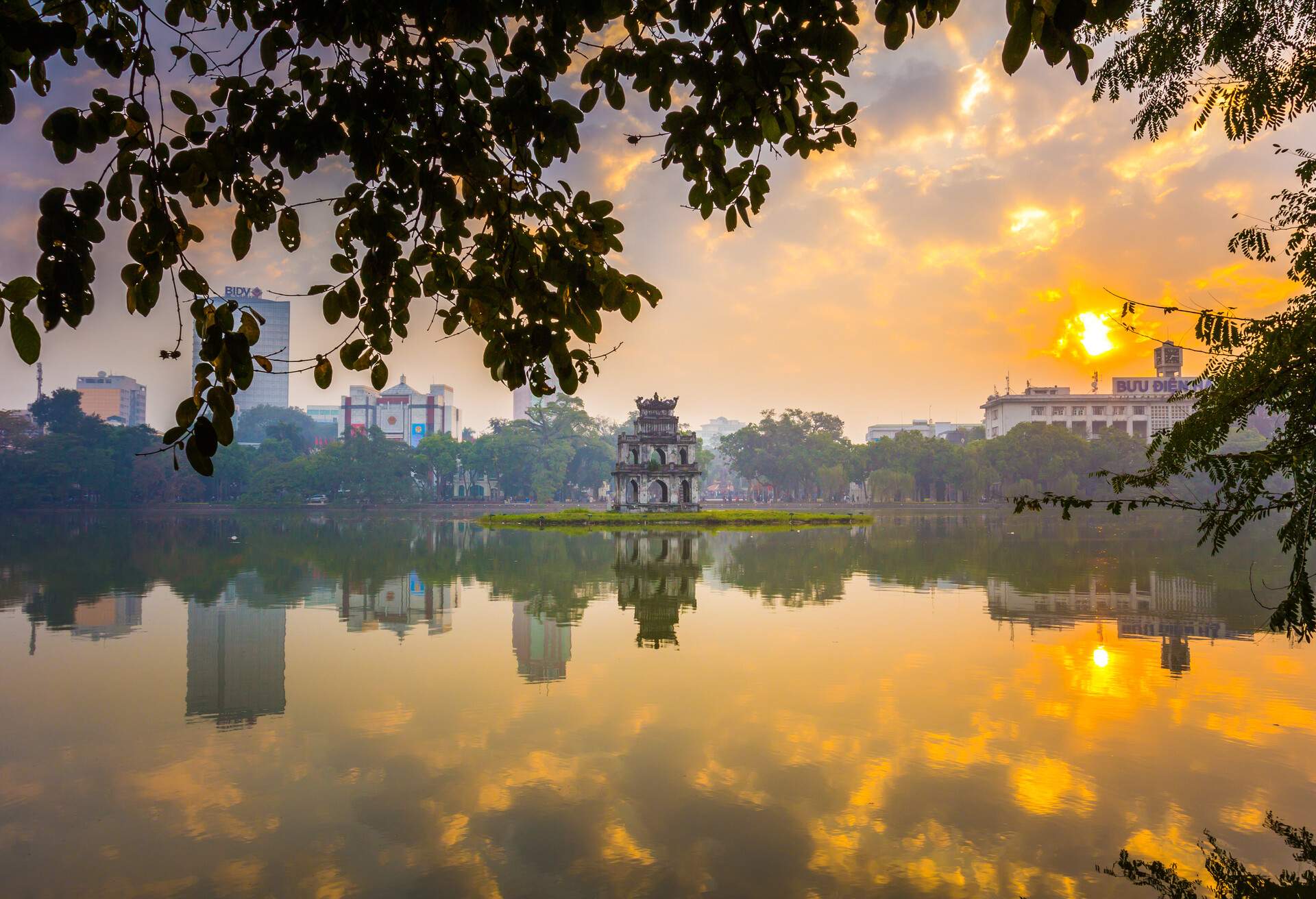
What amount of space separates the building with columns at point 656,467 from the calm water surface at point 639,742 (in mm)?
33825

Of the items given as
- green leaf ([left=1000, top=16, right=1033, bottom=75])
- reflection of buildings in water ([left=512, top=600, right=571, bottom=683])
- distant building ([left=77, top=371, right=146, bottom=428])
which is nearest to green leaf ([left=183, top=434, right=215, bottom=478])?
green leaf ([left=1000, top=16, right=1033, bottom=75])

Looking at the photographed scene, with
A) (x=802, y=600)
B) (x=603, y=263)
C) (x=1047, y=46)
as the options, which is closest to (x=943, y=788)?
(x=603, y=263)

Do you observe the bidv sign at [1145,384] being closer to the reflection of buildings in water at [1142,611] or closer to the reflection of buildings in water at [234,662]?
the reflection of buildings in water at [1142,611]

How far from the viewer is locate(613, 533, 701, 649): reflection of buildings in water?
13.0m

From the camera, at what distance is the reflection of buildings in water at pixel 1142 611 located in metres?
12.2

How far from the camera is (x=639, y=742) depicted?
741cm

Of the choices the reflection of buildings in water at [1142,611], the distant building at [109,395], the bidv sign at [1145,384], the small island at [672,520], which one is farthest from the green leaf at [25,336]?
the distant building at [109,395]

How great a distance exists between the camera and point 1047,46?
2.95 metres

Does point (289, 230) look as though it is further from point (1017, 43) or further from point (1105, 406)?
point (1105, 406)

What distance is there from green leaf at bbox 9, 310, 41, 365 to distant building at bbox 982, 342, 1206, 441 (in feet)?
356

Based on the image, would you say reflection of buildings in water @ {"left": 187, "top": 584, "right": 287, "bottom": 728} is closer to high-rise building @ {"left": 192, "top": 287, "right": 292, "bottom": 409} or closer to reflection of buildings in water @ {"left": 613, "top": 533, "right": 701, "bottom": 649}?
reflection of buildings in water @ {"left": 613, "top": 533, "right": 701, "bottom": 649}

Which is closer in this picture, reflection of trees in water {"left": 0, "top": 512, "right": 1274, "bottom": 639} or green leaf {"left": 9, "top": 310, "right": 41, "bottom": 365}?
green leaf {"left": 9, "top": 310, "right": 41, "bottom": 365}

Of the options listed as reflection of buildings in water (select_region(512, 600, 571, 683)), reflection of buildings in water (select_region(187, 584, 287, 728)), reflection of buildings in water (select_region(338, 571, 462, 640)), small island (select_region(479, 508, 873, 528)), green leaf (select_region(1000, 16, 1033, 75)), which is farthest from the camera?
small island (select_region(479, 508, 873, 528))

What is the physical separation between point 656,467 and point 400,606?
1394 inches
